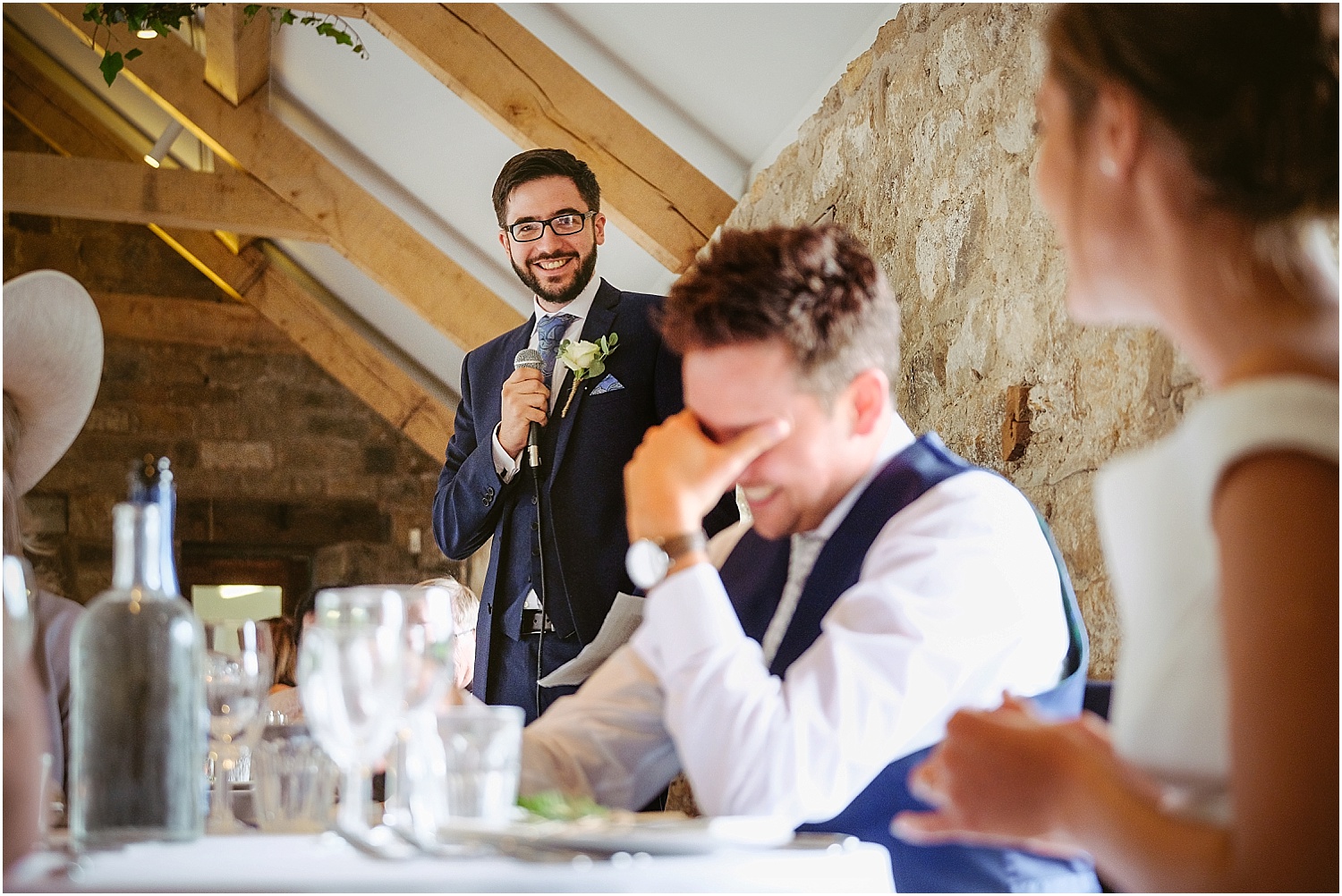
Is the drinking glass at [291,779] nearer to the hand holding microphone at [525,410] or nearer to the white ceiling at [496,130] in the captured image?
the hand holding microphone at [525,410]

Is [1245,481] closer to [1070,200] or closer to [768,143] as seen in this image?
[1070,200]

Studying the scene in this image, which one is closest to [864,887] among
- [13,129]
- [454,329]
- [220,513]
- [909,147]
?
[909,147]

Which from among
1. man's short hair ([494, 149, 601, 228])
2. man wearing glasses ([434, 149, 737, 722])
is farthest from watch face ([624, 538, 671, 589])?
man's short hair ([494, 149, 601, 228])

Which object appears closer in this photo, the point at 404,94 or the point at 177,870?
the point at 177,870

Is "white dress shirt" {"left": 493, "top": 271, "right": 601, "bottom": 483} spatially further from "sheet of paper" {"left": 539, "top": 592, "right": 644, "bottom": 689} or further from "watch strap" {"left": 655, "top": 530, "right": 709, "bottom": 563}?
"watch strap" {"left": 655, "top": 530, "right": 709, "bottom": 563}

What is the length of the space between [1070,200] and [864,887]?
0.50 m

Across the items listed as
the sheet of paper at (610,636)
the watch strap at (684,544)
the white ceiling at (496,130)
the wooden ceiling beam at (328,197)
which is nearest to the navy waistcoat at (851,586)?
the watch strap at (684,544)

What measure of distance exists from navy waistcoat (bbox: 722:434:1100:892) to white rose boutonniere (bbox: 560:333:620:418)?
0.99 metres

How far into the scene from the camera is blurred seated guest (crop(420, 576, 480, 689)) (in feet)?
11.2

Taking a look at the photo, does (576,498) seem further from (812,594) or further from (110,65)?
(110,65)

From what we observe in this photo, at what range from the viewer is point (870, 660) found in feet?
3.85

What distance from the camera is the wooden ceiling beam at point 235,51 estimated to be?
5.43 metres

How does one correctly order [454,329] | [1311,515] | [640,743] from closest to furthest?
[1311,515] < [640,743] < [454,329]

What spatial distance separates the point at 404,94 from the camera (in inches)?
200
